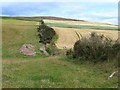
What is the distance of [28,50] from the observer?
145 ft

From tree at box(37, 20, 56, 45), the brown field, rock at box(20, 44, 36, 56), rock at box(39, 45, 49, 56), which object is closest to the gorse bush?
rock at box(20, 44, 36, 56)

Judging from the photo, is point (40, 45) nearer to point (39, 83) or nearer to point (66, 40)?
point (66, 40)

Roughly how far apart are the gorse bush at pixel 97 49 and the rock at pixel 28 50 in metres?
9.56

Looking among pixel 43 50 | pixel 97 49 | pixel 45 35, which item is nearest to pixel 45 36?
pixel 45 35

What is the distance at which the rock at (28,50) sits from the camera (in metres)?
42.1

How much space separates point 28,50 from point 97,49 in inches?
617

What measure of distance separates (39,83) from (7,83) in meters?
1.71

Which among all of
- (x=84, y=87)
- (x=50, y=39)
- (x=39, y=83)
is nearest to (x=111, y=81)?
(x=84, y=87)

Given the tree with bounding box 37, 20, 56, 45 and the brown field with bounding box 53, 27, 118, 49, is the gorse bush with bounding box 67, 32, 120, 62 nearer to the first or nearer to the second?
the brown field with bounding box 53, 27, 118, 49

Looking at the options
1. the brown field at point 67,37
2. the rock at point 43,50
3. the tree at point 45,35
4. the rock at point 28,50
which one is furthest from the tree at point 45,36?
the rock at point 28,50

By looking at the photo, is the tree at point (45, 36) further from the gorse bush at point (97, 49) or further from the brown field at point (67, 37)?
the gorse bush at point (97, 49)

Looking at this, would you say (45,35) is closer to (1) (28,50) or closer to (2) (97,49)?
(1) (28,50)

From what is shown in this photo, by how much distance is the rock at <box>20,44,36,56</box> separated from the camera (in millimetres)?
42094

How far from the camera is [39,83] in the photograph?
18.1m
